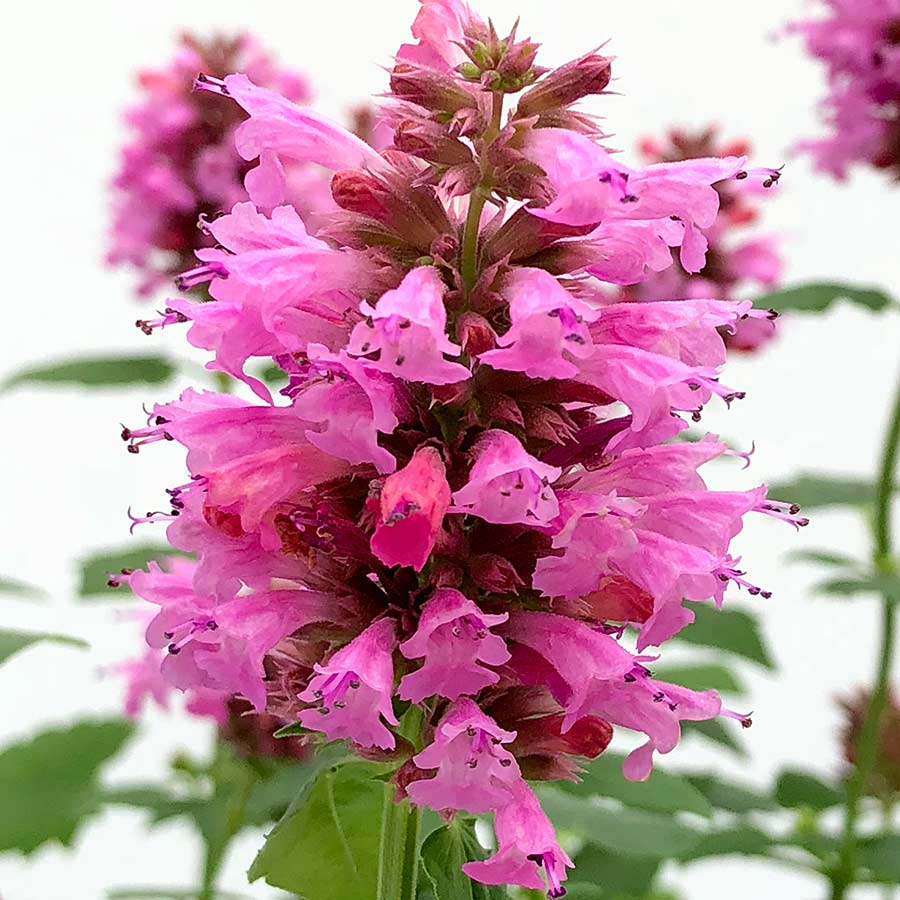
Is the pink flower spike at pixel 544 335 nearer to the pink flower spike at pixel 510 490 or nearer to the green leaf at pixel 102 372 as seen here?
the pink flower spike at pixel 510 490

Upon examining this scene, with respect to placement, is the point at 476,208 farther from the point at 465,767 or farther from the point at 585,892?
the point at 585,892

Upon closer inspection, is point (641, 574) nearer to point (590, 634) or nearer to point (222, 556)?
point (590, 634)

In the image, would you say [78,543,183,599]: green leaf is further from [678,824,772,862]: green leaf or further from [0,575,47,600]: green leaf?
[678,824,772,862]: green leaf

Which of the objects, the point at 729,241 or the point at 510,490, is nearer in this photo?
the point at 510,490

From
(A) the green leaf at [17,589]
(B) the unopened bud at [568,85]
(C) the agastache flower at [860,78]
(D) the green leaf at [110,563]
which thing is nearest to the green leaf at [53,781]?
(D) the green leaf at [110,563]

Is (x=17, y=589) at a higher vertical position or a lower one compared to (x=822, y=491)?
lower

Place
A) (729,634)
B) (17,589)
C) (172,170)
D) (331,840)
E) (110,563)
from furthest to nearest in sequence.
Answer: (172,170), (110,563), (729,634), (17,589), (331,840)

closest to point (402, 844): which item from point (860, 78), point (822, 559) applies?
point (822, 559)
